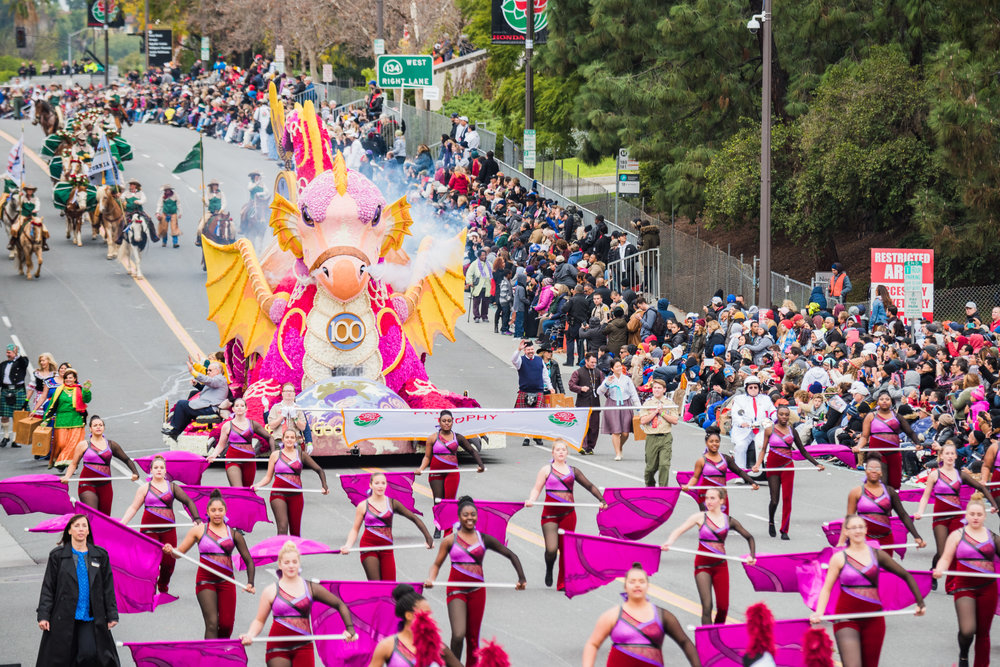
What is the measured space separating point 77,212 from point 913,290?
2346 cm

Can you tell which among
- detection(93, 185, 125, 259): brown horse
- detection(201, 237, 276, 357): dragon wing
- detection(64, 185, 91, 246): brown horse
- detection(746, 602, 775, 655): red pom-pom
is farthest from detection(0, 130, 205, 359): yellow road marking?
detection(746, 602, 775, 655): red pom-pom

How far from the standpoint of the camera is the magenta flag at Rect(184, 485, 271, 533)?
1542 cm

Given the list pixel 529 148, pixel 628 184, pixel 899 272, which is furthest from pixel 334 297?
pixel 529 148

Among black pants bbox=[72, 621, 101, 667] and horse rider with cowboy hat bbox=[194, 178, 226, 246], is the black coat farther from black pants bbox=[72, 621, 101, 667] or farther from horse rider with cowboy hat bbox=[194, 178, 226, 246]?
horse rider with cowboy hat bbox=[194, 178, 226, 246]

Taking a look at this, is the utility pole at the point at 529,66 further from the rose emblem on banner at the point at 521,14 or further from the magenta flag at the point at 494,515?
the magenta flag at the point at 494,515

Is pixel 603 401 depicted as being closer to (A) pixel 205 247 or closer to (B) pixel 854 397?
(B) pixel 854 397

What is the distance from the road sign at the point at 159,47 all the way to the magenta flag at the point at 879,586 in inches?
2802

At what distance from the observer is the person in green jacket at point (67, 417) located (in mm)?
20203

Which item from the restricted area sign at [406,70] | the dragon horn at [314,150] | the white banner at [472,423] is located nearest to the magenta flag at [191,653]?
the white banner at [472,423]

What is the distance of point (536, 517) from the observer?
17500mm

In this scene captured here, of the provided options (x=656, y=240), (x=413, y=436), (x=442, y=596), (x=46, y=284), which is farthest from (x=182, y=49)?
(x=442, y=596)

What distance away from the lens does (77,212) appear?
38.9 metres

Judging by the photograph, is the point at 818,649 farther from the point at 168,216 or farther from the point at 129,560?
the point at 168,216

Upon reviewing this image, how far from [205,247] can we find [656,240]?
507 inches
